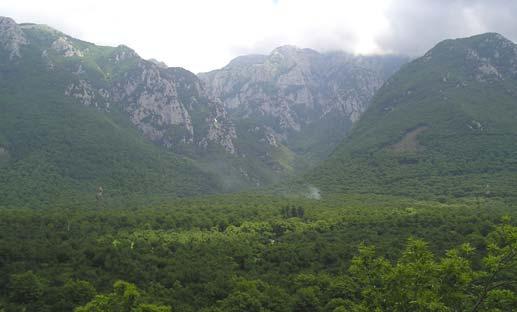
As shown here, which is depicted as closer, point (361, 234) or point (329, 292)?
point (329, 292)

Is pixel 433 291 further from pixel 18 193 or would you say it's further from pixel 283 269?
pixel 18 193

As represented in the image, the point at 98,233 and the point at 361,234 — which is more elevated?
the point at 361,234

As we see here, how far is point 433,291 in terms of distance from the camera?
27.3 metres

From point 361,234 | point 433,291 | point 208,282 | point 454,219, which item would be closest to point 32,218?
point 208,282

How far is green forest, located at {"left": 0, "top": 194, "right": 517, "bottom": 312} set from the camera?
28.2 metres

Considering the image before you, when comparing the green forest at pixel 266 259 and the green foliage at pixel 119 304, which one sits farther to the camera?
the green foliage at pixel 119 304

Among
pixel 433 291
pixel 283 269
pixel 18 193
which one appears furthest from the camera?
pixel 18 193

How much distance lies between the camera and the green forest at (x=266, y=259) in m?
28.2

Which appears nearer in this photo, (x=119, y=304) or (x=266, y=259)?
(x=119, y=304)

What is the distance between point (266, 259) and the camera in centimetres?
9481

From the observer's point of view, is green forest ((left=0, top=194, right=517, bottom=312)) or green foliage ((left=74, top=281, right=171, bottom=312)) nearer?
green forest ((left=0, top=194, right=517, bottom=312))

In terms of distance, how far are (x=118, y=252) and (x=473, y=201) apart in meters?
107

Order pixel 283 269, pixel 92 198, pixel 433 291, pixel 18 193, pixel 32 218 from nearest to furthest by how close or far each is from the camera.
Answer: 1. pixel 433 291
2. pixel 283 269
3. pixel 32 218
4. pixel 18 193
5. pixel 92 198

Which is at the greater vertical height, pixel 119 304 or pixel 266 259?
pixel 119 304
